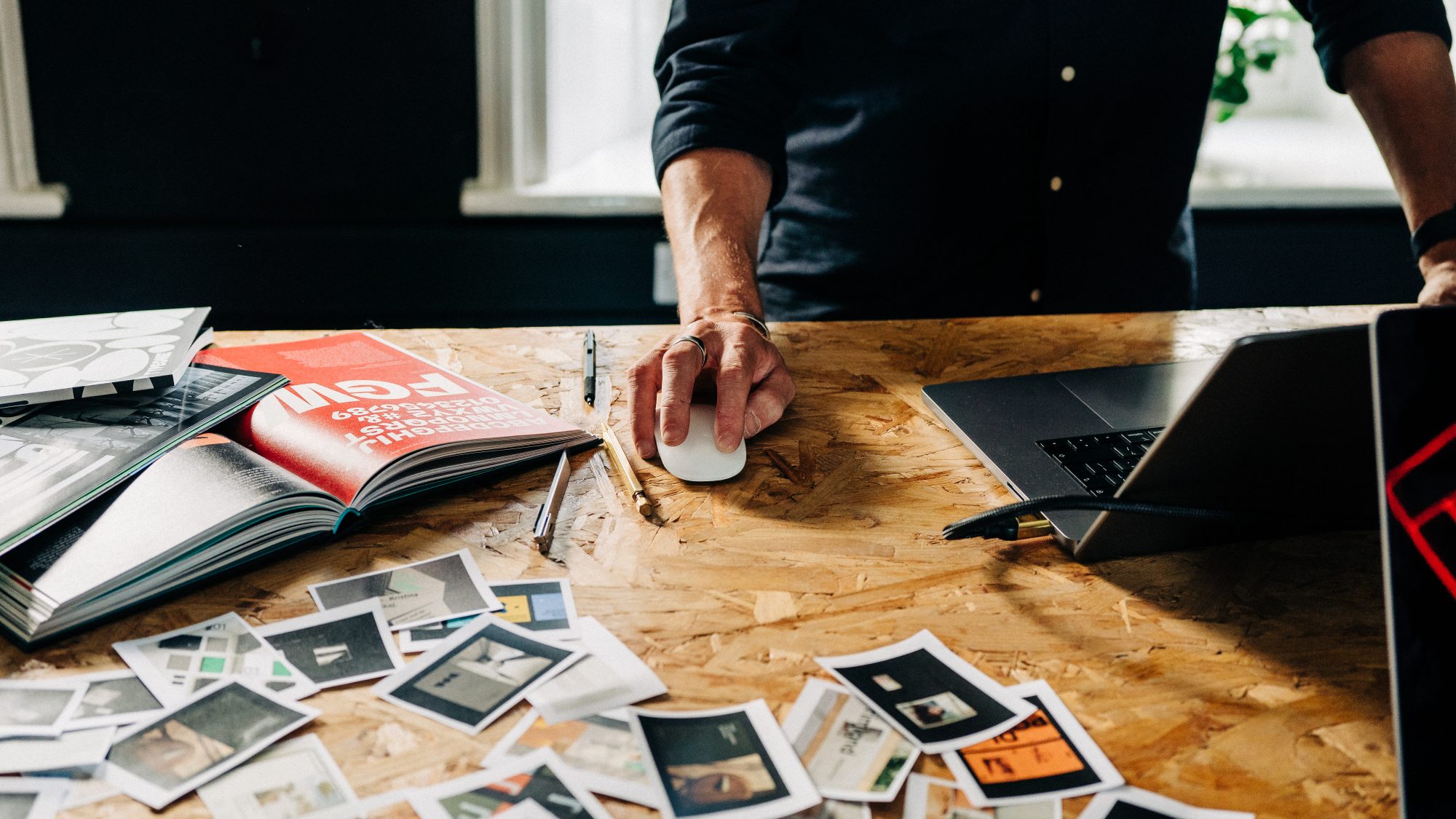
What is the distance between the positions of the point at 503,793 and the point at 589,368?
58cm

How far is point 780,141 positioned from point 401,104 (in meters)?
1.21

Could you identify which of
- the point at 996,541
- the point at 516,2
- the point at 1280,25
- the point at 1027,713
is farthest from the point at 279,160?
the point at 1280,25

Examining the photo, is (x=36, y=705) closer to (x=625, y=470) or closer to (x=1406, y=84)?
(x=625, y=470)

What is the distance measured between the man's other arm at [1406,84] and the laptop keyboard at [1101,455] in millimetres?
713

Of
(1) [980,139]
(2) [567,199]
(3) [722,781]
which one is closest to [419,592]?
(3) [722,781]

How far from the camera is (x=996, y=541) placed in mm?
742

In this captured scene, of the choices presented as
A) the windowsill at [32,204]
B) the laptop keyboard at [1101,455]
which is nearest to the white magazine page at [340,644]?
the laptop keyboard at [1101,455]

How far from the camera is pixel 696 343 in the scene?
0.90 metres

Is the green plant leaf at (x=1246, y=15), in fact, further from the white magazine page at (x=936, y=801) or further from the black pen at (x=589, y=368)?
the white magazine page at (x=936, y=801)

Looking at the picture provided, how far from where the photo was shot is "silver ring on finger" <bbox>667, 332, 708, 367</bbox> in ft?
2.95

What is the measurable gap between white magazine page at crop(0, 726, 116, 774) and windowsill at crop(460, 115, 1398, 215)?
165cm

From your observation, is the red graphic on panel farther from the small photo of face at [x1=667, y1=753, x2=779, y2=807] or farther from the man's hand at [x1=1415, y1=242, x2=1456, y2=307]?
the man's hand at [x1=1415, y1=242, x2=1456, y2=307]

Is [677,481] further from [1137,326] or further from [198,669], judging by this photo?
[1137,326]

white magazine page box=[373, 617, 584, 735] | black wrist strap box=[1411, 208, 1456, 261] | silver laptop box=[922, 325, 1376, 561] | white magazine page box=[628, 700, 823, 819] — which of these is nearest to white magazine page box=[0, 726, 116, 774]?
white magazine page box=[373, 617, 584, 735]
